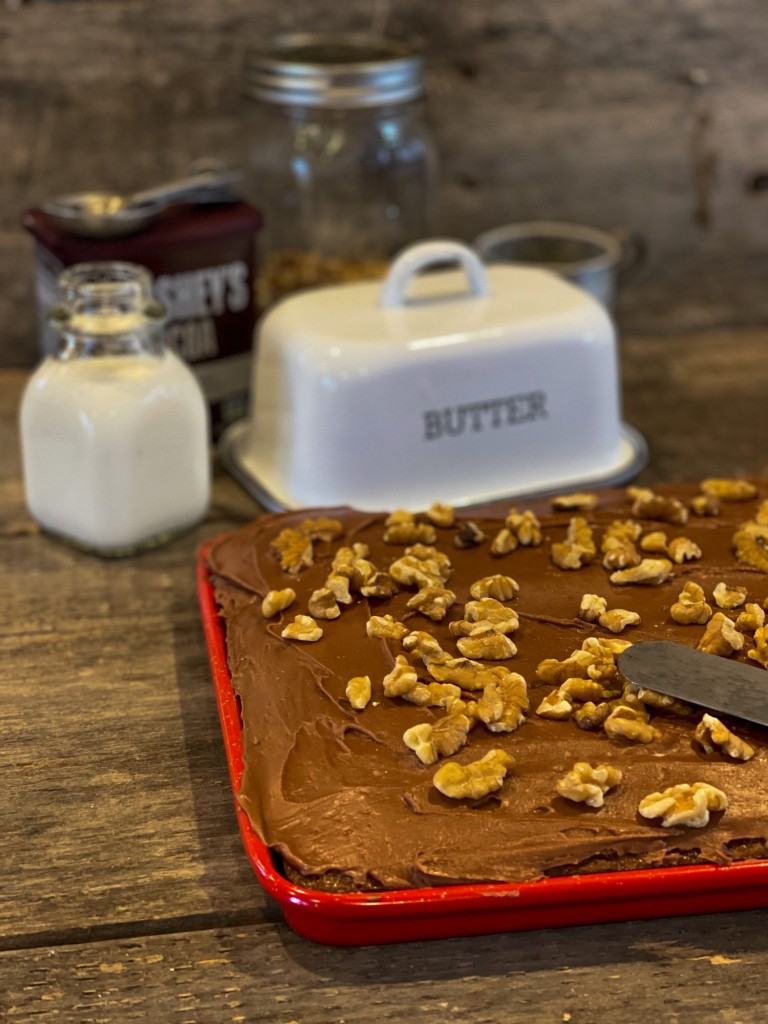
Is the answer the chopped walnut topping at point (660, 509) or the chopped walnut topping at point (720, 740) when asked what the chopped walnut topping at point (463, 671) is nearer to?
the chopped walnut topping at point (720, 740)

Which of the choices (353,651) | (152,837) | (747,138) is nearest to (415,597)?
(353,651)

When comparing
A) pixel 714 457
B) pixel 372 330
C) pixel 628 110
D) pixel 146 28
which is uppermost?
pixel 146 28

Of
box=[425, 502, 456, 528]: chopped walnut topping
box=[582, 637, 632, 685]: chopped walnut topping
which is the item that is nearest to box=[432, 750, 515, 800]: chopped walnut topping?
box=[582, 637, 632, 685]: chopped walnut topping

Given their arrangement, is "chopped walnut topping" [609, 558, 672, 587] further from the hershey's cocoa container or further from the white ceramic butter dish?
the hershey's cocoa container

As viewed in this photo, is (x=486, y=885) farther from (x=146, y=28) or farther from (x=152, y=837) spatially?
(x=146, y=28)

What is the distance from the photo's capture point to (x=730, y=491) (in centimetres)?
107

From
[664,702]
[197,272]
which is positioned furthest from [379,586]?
[197,272]

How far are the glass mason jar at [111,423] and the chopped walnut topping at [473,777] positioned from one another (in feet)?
1.52

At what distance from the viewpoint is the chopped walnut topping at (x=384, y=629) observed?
2.83ft

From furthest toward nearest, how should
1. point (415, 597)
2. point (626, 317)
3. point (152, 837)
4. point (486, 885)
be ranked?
1. point (626, 317)
2. point (415, 597)
3. point (152, 837)
4. point (486, 885)

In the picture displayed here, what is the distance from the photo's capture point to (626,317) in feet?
5.49

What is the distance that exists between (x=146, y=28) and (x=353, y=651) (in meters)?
0.88

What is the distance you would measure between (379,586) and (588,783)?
0.83ft

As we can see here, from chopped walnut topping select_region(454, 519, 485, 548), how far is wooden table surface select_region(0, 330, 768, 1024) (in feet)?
0.73
